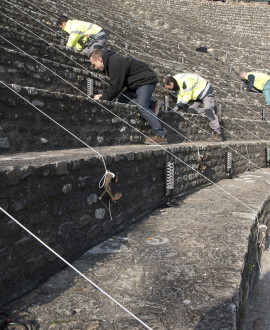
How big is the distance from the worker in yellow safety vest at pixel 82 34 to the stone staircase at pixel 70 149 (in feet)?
1.08

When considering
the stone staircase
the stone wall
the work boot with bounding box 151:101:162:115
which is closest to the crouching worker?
the stone staircase

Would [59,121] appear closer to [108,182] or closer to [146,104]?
[108,182]

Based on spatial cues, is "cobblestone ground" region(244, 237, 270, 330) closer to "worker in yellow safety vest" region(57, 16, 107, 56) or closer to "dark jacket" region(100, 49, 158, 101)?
"dark jacket" region(100, 49, 158, 101)

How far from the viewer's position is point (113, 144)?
4527mm

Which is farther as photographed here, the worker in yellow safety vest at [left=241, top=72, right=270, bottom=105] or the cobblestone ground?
the worker in yellow safety vest at [left=241, top=72, right=270, bottom=105]

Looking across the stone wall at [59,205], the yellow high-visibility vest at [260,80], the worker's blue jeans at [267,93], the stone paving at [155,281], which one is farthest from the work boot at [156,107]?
the yellow high-visibility vest at [260,80]

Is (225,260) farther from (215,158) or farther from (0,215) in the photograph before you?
(215,158)

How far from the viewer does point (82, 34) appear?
640 cm

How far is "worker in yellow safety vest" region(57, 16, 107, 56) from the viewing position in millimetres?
6278

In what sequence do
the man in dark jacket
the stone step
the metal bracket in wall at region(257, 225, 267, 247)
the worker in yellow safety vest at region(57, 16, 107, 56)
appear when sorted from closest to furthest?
the stone step < the metal bracket in wall at region(257, 225, 267, 247) < the man in dark jacket < the worker in yellow safety vest at region(57, 16, 107, 56)

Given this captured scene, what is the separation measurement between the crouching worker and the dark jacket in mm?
2051

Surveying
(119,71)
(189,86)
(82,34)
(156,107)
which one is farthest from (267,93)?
(119,71)

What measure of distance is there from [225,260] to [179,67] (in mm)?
8902

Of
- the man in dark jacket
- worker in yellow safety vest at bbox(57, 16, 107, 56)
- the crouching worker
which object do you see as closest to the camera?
the man in dark jacket
